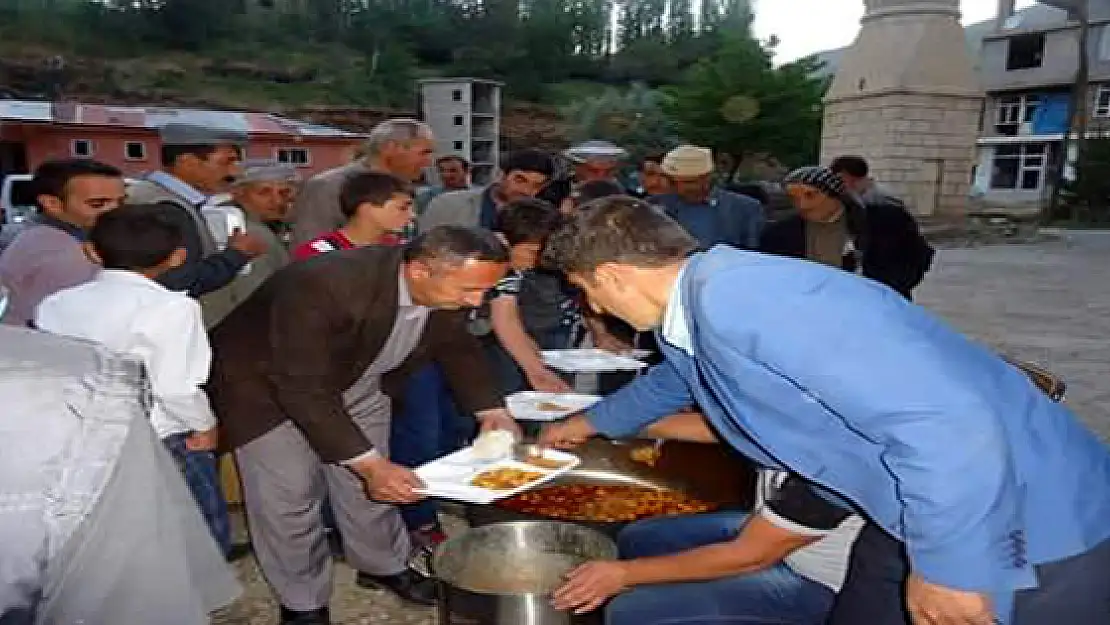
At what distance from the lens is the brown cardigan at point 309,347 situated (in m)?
1.93

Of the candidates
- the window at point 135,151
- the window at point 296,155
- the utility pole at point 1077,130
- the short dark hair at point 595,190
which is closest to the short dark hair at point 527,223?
the short dark hair at point 595,190

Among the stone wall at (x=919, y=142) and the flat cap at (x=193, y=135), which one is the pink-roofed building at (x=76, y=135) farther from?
the flat cap at (x=193, y=135)

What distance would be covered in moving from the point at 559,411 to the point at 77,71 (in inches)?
1525

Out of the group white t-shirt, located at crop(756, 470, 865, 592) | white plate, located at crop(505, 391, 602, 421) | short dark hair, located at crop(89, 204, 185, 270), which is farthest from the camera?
white plate, located at crop(505, 391, 602, 421)

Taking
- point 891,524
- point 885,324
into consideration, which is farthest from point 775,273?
point 891,524

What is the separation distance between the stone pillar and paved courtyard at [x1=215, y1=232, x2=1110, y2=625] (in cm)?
454

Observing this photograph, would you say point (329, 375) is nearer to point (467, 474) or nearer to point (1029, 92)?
point (467, 474)

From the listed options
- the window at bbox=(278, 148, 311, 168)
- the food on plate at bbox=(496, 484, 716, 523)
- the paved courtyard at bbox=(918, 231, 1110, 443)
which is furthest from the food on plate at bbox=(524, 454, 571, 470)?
the window at bbox=(278, 148, 311, 168)

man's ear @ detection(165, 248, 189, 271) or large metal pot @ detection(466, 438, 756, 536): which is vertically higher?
man's ear @ detection(165, 248, 189, 271)

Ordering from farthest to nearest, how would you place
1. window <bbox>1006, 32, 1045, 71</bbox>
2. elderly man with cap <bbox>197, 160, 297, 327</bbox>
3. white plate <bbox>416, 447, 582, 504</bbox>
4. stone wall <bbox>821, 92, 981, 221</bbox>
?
window <bbox>1006, 32, 1045, 71</bbox> → stone wall <bbox>821, 92, 981, 221</bbox> → elderly man with cap <bbox>197, 160, 297, 327</bbox> → white plate <bbox>416, 447, 582, 504</bbox>

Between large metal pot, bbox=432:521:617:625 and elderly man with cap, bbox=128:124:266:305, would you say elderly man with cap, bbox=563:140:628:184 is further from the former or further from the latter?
large metal pot, bbox=432:521:617:625

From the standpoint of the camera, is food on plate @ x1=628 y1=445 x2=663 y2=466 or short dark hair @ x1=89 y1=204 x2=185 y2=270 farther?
food on plate @ x1=628 y1=445 x2=663 y2=466

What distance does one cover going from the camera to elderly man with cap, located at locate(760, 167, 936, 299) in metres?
3.85

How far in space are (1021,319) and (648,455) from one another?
22.2 ft
